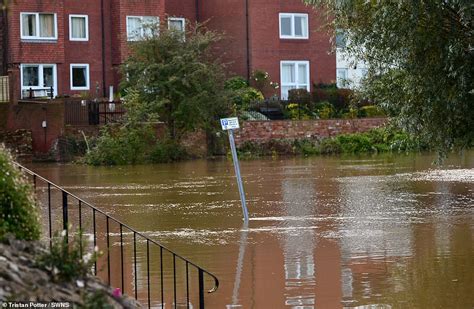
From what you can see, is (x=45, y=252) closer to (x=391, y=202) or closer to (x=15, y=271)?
(x=15, y=271)

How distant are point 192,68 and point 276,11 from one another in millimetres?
14595

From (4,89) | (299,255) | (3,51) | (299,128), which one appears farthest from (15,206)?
(3,51)

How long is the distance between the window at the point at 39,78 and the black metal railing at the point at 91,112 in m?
4.40

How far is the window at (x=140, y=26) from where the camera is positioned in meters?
51.8

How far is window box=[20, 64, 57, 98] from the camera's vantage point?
56.9 meters

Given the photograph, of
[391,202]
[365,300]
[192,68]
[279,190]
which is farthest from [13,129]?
[365,300]

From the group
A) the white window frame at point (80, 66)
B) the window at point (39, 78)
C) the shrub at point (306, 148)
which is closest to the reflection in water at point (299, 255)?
the shrub at point (306, 148)

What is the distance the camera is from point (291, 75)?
64125 millimetres

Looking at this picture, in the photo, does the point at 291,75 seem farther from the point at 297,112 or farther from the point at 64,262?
the point at 64,262

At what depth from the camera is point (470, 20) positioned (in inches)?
773

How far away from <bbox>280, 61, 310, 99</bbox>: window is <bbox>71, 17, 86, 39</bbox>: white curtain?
40.4 feet

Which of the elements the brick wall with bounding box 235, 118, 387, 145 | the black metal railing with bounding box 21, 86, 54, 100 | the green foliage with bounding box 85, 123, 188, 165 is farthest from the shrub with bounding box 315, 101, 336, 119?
the black metal railing with bounding box 21, 86, 54, 100

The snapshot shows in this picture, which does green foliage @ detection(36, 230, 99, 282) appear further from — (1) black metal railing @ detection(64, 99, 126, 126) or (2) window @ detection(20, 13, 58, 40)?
(2) window @ detection(20, 13, 58, 40)

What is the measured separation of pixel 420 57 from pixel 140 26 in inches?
1383
